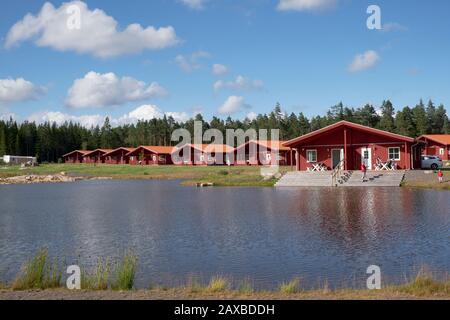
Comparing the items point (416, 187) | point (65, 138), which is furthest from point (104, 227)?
point (65, 138)

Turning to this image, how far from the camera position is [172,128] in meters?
153

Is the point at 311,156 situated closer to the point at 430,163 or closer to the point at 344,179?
the point at 344,179

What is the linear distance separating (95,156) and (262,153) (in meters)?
48.0

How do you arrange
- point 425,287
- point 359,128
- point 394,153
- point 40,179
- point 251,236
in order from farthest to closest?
point 40,179, point 359,128, point 394,153, point 251,236, point 425,287

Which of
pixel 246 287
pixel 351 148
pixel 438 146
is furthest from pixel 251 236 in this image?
pixel 438 146

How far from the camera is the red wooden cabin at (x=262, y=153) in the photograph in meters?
79.0

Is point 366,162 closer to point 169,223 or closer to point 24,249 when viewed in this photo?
point 169,223

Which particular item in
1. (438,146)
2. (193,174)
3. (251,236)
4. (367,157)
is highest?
(438,146)

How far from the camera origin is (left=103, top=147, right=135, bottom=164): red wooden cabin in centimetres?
10138

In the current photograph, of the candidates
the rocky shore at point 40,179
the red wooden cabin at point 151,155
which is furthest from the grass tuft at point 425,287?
the red wooden cabin at point 151,155

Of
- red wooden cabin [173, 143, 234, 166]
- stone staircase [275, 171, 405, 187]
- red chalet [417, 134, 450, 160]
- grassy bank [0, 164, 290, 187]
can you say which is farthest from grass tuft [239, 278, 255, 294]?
red wooden cabin [173, 143, 234, 166]
